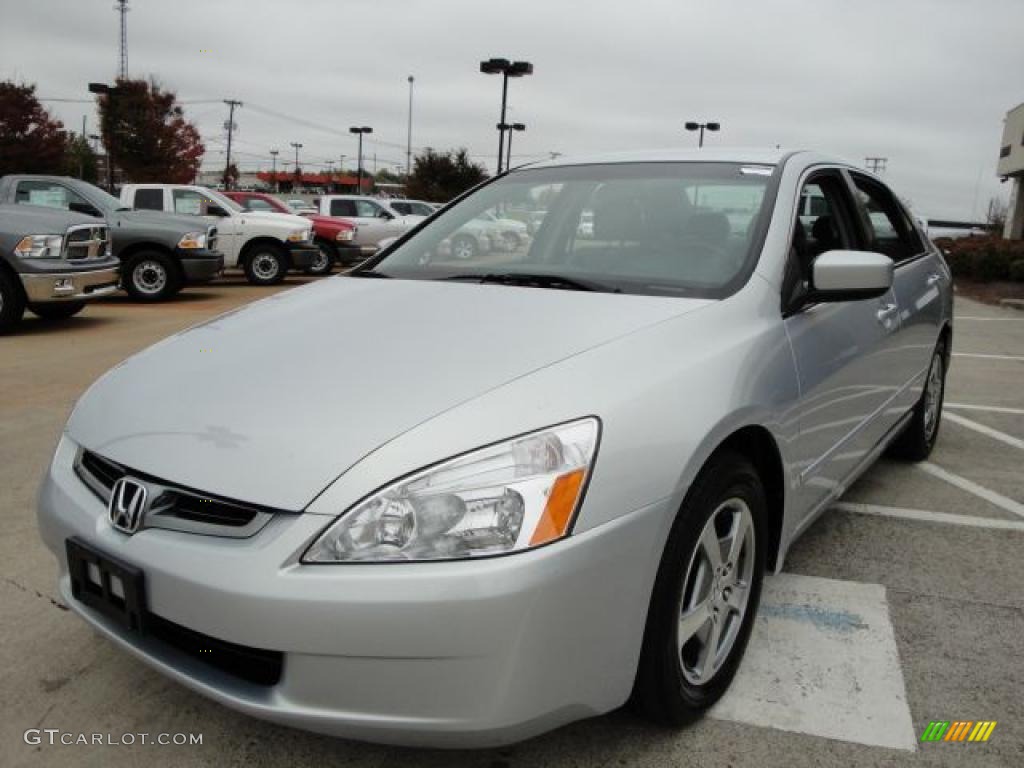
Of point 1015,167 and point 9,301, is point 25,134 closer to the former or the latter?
point 9,301

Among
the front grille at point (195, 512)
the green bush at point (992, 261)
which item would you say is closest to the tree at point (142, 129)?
the green bush at point (992, 261)

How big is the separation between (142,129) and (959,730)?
38140 mm

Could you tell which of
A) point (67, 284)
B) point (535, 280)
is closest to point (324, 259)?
point (67, 284)

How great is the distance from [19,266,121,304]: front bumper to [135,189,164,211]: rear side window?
511cm

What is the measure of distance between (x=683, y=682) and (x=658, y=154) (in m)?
2.01

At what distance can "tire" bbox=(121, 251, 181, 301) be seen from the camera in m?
11.2

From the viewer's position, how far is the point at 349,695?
1644mm

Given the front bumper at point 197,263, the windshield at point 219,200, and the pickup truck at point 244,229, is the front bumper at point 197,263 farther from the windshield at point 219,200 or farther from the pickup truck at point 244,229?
the windshield at point 219,200

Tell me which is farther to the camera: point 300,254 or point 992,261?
point 992,261

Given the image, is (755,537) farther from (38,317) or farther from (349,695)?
(38,317)

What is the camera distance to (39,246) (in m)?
8.14

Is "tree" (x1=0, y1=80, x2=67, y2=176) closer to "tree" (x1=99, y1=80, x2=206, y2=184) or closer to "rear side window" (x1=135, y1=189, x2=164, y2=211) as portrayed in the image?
"tree" (x1=99, y1=80, x2=206, y2=184)

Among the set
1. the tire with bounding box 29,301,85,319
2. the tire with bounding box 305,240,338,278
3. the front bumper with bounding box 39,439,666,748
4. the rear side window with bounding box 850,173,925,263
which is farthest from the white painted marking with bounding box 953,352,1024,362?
the tire with bounding box 305,240,338,278

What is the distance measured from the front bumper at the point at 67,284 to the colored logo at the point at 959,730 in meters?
8.36
